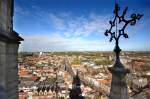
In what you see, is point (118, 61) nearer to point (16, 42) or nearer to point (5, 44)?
point (5, 44)

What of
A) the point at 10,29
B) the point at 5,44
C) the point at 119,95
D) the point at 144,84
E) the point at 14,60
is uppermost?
the point at 10,29

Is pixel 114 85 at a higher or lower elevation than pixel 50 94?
higher

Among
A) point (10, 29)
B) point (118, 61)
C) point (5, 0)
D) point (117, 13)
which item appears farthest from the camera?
point (10, 29)

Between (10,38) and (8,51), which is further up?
(10,38)

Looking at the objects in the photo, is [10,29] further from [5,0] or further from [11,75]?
[11,75]

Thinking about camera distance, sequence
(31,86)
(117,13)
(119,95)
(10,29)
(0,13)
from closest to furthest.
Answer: (119,95) → (117,13) → (0,13) → (10,29) → (31,86)

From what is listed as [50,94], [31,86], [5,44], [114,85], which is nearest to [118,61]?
[114,85]

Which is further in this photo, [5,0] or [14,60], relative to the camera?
[14,60]
